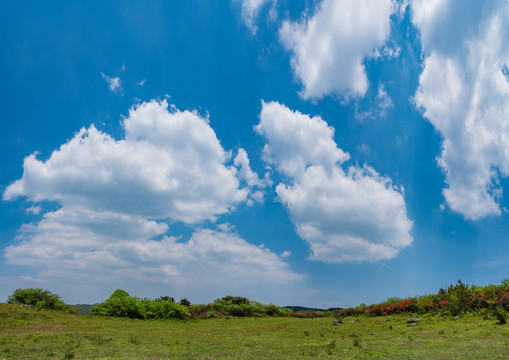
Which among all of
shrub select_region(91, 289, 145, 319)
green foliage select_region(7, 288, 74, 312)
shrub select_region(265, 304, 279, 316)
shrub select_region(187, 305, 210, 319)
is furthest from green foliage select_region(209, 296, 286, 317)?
green foliage select_region(7, 288, 74, 312)

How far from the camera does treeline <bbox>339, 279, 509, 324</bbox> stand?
106 feet

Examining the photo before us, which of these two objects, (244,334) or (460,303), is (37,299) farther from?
(460,303)

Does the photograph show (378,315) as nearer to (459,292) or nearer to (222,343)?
(459,292)

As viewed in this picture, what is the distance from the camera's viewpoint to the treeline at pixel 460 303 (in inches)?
1271

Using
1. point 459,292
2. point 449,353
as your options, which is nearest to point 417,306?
point 459,292

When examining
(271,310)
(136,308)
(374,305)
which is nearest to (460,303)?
(374,305)

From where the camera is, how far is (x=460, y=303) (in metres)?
35.5

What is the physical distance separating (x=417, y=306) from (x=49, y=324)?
143 feet

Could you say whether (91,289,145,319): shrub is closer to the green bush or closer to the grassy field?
the green bush

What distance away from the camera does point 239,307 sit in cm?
5494

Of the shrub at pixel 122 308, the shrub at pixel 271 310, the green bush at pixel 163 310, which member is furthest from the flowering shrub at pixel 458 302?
the shrub at pixel 122 308

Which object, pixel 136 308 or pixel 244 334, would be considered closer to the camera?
pixel 244 334

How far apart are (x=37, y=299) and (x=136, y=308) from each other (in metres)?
12.8

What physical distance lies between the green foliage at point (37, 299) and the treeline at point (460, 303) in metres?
44.8
